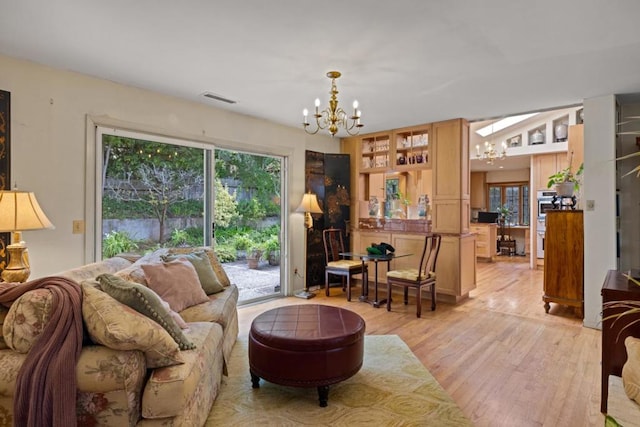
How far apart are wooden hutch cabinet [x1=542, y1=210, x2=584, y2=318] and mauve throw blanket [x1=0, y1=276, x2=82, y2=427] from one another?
4.84 metres

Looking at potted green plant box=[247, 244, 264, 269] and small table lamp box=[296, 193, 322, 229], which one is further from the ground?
small table lamp box=[296, 193, 322, 229]

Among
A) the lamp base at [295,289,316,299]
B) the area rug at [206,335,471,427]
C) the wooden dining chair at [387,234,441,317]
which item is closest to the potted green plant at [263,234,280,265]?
the lamp base at [295,289,316,299]

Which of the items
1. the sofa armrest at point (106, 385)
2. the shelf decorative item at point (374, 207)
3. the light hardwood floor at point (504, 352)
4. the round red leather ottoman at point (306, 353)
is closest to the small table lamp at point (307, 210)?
the light hardwood floor at point (504, 352)

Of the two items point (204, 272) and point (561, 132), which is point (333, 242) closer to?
point (204, 272)

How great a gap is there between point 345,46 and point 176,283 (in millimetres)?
2249

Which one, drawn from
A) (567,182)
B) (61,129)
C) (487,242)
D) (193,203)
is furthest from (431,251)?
(487,242)

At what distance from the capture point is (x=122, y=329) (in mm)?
1517

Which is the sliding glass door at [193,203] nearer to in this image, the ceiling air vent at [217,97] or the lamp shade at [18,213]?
the ceiling air vent at [217,97]

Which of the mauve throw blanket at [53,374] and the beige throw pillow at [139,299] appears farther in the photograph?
the beige throw pillow at [139,299]

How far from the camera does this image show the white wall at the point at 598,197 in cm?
372

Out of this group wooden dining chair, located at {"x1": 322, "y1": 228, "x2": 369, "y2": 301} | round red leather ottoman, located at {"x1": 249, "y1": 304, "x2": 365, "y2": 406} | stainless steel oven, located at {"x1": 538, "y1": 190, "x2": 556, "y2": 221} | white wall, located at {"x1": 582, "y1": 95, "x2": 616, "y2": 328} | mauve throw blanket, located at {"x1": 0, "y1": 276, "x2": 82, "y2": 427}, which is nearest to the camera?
mauve throw blanket, located at {"x1": 0, "y1": 276, "x2": 82, "y2": 427}

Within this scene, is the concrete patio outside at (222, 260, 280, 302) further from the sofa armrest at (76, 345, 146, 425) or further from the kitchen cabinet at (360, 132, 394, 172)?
the sofa armrest at (76, 345, 146, 425)

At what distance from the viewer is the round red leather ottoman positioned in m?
2.21

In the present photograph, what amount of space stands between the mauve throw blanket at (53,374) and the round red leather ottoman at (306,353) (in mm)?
1090
